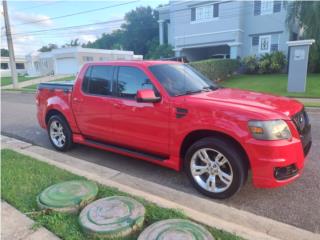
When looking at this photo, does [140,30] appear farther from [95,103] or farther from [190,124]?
Result: [190,124]

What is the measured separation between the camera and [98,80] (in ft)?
16.2

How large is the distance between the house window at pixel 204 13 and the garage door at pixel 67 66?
19.8m

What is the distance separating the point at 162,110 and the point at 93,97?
62.1 inches

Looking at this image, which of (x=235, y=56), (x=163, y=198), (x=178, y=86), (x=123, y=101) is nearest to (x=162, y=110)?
(x=178, y=86)

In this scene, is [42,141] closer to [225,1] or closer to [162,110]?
[162,110]

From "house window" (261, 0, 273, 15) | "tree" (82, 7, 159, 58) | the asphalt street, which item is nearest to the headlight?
the asphalt street

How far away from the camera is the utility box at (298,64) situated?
11961 millimetres

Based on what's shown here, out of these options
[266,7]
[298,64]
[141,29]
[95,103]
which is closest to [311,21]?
[266,7]

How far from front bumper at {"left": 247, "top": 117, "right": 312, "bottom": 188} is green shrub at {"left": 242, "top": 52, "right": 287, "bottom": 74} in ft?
62.5

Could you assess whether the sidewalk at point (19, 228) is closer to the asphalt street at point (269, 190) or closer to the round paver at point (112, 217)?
the round paver at point (112, 217)

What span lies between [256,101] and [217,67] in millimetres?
15915

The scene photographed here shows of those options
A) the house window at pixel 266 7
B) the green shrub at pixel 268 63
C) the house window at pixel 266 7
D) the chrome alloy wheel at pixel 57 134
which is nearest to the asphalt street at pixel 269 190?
the chrome alloy wheel at pixel 57 134

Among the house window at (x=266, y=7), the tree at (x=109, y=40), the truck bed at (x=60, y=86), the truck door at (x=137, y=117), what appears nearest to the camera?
the truck door at (x=137, y=117)

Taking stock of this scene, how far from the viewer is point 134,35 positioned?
52.8 meters
